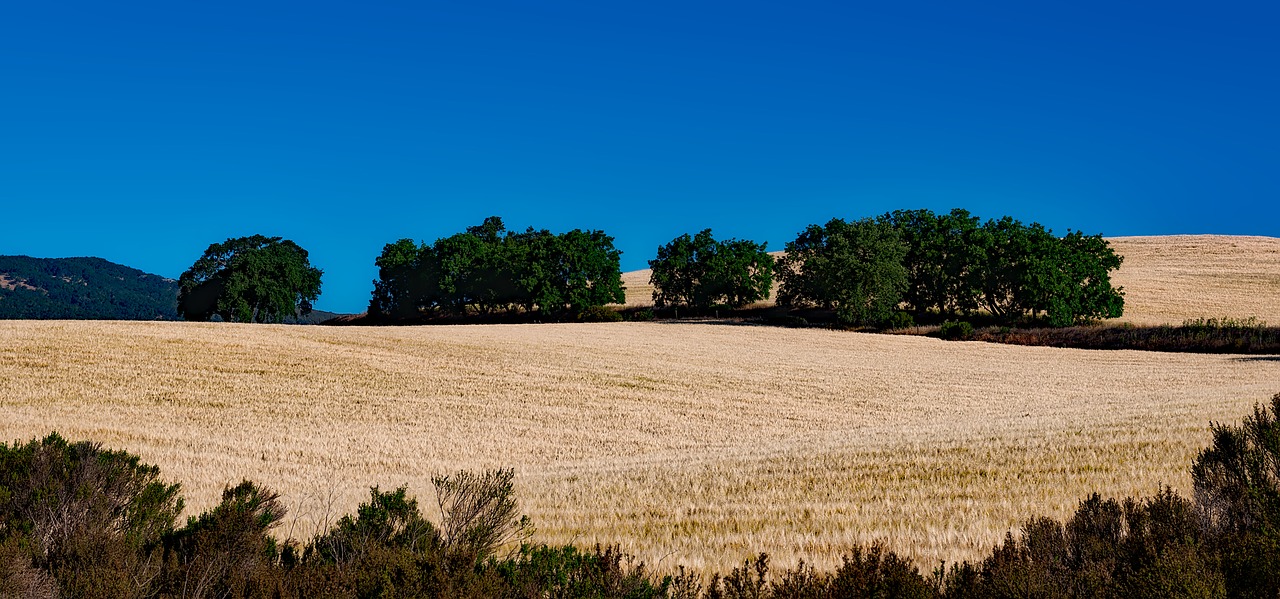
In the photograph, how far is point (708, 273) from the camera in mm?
79875

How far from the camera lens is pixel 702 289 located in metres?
79.8

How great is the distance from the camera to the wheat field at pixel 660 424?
10.2 metres

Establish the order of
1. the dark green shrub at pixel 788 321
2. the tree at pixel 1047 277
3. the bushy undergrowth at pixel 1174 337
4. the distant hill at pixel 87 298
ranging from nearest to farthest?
the bushy undergrowth at pixel 1174 337 → the tree at pixel 1047 277 → the dark green shrub at pixel 788 321 → the distant hill at pixel 87 298

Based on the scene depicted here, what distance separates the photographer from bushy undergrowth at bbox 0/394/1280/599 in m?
4.45

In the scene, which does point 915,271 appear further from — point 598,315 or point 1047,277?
point 598,315

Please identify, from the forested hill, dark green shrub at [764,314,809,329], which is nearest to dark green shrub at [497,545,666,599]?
dark green shrub at [764,314,809,329]

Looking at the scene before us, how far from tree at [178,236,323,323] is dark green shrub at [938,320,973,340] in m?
50.8

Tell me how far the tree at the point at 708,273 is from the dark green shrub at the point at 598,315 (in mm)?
7177

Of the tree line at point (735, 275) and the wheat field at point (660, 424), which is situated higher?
the tree line at point (735, 275)

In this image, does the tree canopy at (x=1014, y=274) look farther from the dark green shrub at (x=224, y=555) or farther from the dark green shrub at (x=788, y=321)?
the dark green shrub at (x=224, y=555)

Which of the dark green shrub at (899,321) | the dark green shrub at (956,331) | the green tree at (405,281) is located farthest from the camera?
the green tree at (405,281)

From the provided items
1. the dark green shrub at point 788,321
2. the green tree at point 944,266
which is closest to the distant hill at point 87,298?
the dark green shrub at point 788,321

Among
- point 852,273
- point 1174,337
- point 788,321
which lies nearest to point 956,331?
point 852,273

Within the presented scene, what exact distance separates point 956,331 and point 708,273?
1052 inches
